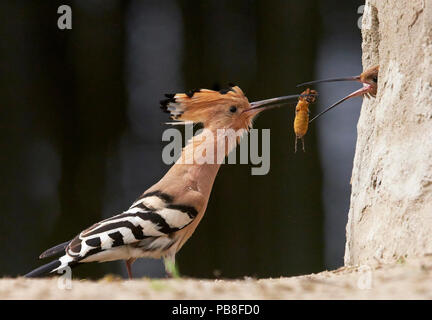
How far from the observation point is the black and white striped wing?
2260 mm

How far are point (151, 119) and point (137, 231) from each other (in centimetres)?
291

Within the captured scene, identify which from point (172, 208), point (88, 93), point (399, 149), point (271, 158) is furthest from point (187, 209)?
point (88, 93)

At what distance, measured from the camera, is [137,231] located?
231cm

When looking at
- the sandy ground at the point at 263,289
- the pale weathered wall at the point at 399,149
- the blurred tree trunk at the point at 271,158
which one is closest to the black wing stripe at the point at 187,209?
the pale weathered wall at the point at 399,149

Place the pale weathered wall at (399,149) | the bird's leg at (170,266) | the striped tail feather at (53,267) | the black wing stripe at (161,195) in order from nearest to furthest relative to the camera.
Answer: the pale weathered wall at (399,149)
the striped tail feather at (53,267)
the bird's leg at (170,266)
the black wing stripe at (161,195)

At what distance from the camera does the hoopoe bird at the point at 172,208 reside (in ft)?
7.45

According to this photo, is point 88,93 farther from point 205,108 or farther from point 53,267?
point 53,267

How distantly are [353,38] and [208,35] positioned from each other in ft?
3.33

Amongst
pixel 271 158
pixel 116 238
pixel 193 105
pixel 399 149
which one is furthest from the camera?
pixel 271 158

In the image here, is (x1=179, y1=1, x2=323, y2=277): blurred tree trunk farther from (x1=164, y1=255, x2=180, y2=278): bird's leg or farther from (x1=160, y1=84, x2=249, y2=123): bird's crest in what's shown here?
(x1=164, y1=255, x2=180, y2=278): bird's leg

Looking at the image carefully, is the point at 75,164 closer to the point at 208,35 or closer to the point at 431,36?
the point at 208,35

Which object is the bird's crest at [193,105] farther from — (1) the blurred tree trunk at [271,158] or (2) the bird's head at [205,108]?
(1) the blurred tree trunk at [271,158]

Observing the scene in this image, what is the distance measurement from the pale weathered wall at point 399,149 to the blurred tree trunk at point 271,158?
2.37 meters

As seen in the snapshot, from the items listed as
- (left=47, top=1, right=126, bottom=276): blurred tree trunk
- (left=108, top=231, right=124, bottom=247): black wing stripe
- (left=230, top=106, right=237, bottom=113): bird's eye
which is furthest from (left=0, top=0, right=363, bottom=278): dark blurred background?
(left=108, top=231, right=124, bottom=247): black wing stripe
